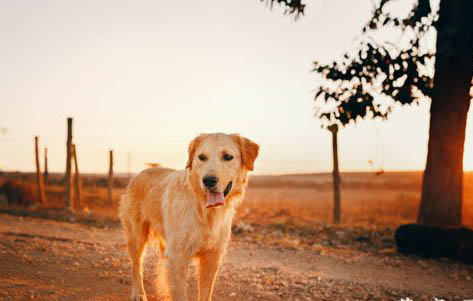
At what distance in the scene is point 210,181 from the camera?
367 centimetres

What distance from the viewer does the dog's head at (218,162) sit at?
374 cm

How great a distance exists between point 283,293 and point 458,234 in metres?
4.92

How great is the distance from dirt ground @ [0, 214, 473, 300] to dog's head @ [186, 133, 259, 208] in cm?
200

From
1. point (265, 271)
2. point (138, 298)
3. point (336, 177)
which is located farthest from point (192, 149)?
point (336, 177)

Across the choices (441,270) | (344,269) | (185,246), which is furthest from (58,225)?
(441,270)

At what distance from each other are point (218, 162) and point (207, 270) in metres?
1.28

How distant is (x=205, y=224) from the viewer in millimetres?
3988

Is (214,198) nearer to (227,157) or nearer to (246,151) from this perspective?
(227,157)

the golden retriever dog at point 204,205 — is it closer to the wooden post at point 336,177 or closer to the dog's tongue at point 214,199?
the dog's tongue at point 214,199

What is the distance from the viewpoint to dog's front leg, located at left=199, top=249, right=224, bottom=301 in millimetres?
4202

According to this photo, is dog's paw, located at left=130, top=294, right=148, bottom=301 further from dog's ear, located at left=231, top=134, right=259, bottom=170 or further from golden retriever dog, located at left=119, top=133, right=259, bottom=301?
dog's ear, located at left=231, top=134, right=259, bottom=170

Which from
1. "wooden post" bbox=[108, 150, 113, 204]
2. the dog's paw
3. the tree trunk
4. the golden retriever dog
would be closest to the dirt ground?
the dog's paw

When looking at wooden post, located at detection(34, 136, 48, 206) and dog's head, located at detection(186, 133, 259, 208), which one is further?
wooden post, located at detection(34, 136, 48, 206)

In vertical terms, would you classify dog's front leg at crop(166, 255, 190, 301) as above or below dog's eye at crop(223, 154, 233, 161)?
below
